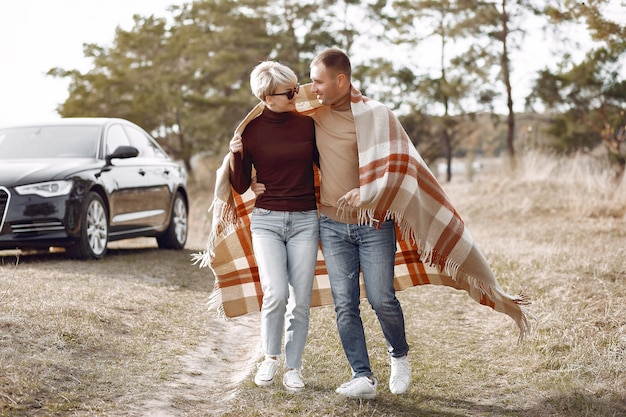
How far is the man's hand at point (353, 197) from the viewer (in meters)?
4.67

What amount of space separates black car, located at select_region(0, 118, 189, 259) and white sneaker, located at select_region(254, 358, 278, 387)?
15.8ft

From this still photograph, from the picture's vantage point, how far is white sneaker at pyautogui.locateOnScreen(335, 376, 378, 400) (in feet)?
15.8

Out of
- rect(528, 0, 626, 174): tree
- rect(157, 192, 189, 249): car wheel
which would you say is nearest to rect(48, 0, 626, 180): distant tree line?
rect(528, 0, 626, 174): tree

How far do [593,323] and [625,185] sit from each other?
33.4 ft

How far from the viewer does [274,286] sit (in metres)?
4.95

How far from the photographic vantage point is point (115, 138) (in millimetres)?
10719

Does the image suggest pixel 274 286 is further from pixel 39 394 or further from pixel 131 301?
pixel 131 301

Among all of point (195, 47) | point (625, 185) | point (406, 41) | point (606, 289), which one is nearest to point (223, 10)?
point (195, 47)

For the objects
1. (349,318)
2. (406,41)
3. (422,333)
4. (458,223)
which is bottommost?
(422,333)

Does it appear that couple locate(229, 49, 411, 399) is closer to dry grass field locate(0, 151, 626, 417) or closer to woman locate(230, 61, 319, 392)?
woman locate(230, 61, 319, 392)

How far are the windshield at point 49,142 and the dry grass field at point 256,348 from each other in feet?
4.08

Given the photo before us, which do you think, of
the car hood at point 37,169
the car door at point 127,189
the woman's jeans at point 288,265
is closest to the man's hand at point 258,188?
the woman's jeans at point 288,265

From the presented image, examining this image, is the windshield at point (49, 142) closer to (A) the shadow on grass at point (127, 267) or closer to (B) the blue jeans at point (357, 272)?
(A) the shadow on grass at point (127, 267)

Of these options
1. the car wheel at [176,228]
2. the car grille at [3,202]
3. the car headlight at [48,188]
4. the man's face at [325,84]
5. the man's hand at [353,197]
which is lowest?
the car wheel at [176,228]
